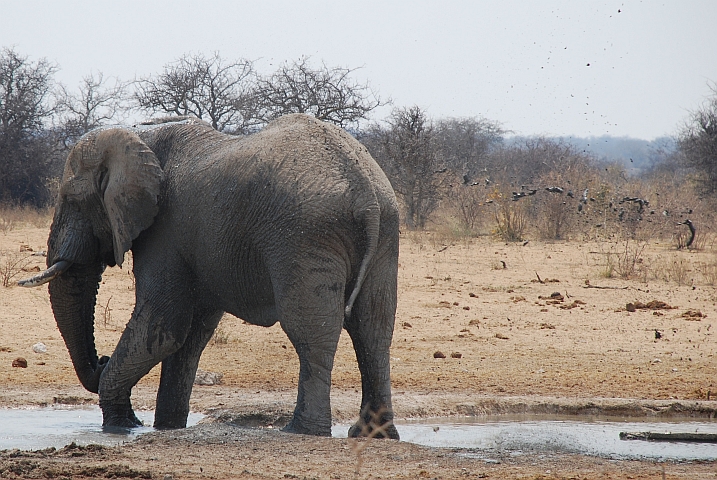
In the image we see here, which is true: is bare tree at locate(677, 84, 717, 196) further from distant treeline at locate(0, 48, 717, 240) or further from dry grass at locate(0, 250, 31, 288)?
dry grass at locate(0, 250, 31, 288)

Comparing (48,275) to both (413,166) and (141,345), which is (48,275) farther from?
(413,166)

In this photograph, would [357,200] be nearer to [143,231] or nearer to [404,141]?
[143,231]

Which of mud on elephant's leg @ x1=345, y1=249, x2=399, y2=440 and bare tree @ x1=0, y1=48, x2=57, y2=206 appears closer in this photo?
mud on elephant's leg @ x1=345, y1=249, x2=399, y2=440

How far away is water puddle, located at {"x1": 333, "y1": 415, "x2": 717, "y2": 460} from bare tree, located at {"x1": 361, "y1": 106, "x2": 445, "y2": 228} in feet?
41.7

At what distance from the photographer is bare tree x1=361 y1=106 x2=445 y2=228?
20.2m

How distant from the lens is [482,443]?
236 inches

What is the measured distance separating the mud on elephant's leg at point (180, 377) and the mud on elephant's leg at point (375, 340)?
113 centimetres

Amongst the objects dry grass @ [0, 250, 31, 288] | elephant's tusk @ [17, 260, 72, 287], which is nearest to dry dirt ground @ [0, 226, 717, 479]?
dry grass @ [0, 250, 31, 288]

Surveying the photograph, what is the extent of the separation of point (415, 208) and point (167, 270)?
14571 millimetres

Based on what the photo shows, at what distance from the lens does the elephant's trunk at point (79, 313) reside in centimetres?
639

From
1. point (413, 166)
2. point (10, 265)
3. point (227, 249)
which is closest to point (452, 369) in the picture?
point (227, 249)

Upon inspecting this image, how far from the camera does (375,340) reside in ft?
18.2

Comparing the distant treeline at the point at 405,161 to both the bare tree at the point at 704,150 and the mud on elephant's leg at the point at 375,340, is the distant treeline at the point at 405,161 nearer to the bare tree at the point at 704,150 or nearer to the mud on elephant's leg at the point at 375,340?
the bare tree at the point at 704,150

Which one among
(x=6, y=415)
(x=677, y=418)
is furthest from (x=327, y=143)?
(x=677, y=418)
